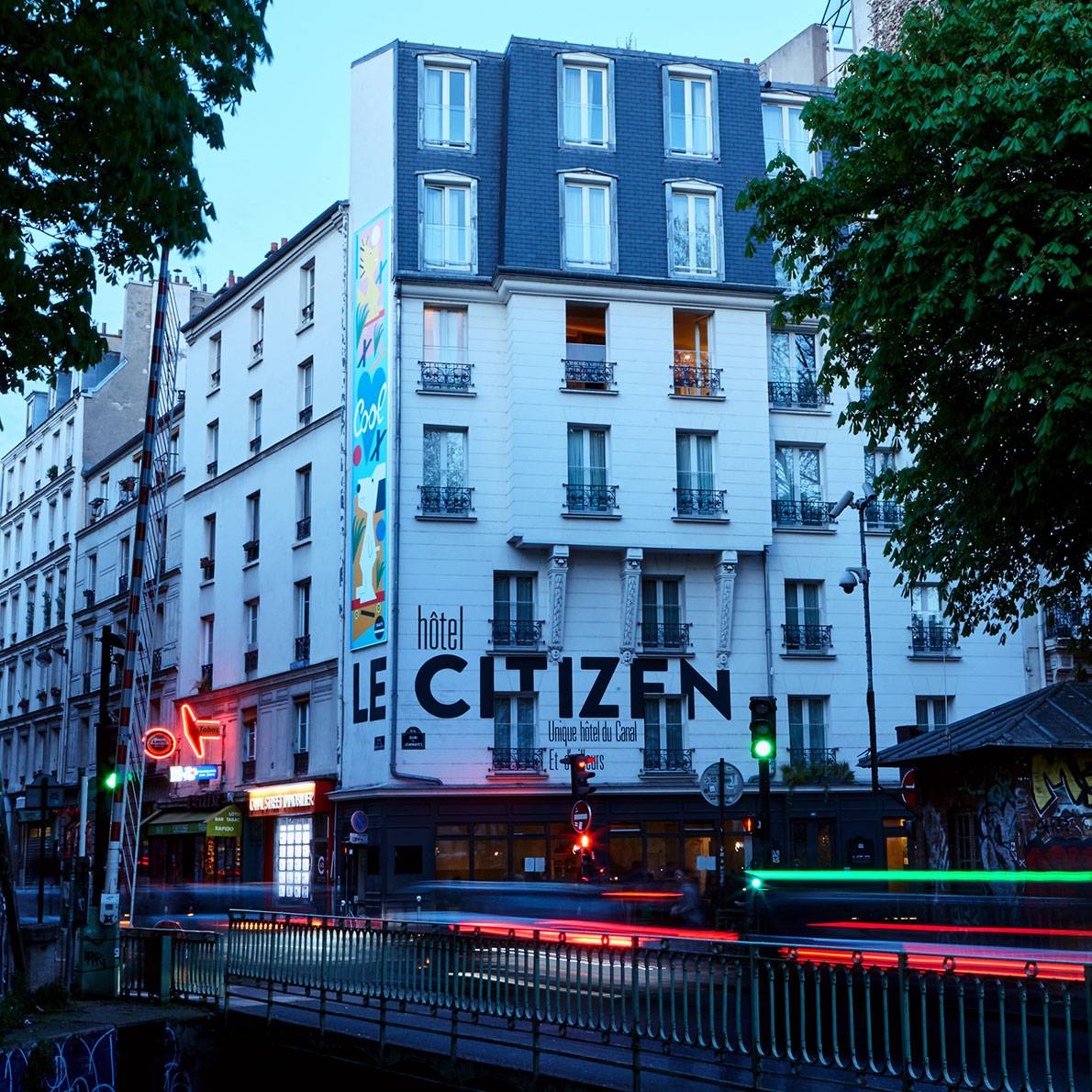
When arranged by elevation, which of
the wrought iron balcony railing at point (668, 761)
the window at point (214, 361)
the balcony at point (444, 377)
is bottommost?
the wrought iron balcony railing at point (668, 761)

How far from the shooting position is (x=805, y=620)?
128ft

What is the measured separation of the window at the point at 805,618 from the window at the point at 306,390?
48.7 feet

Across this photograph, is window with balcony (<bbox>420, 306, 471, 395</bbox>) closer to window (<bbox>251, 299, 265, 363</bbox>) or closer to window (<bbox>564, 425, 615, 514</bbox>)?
window (<bbox>564, 425, 615, 514</bbox>)

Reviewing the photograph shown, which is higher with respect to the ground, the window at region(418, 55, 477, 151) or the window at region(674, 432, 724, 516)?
the window at region(418, 55, 477, 151)

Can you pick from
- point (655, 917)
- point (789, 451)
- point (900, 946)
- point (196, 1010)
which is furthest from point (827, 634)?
point (196, 1010)

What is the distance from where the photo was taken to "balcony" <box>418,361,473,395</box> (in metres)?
36.8

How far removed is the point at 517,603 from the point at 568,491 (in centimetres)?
324

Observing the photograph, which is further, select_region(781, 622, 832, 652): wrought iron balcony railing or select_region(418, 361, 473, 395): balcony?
select_region(781, 622, 832, 652): wrought iron balcony railing

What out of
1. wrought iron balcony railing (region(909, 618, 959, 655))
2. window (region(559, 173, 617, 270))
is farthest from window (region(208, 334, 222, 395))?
wrought iron balcony railing (region(909, 618, 959, 655))

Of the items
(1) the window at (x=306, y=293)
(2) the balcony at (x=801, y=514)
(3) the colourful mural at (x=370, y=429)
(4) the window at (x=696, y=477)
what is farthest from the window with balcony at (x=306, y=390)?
(2) the balcony at (x=801, y=514)

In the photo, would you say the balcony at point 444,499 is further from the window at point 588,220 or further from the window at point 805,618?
the window at point 805,618

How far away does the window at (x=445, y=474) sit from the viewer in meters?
36.3

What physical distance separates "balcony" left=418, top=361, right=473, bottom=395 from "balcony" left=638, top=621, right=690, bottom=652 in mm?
7941

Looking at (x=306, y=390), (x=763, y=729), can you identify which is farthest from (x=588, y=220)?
(x=763, y=729)
